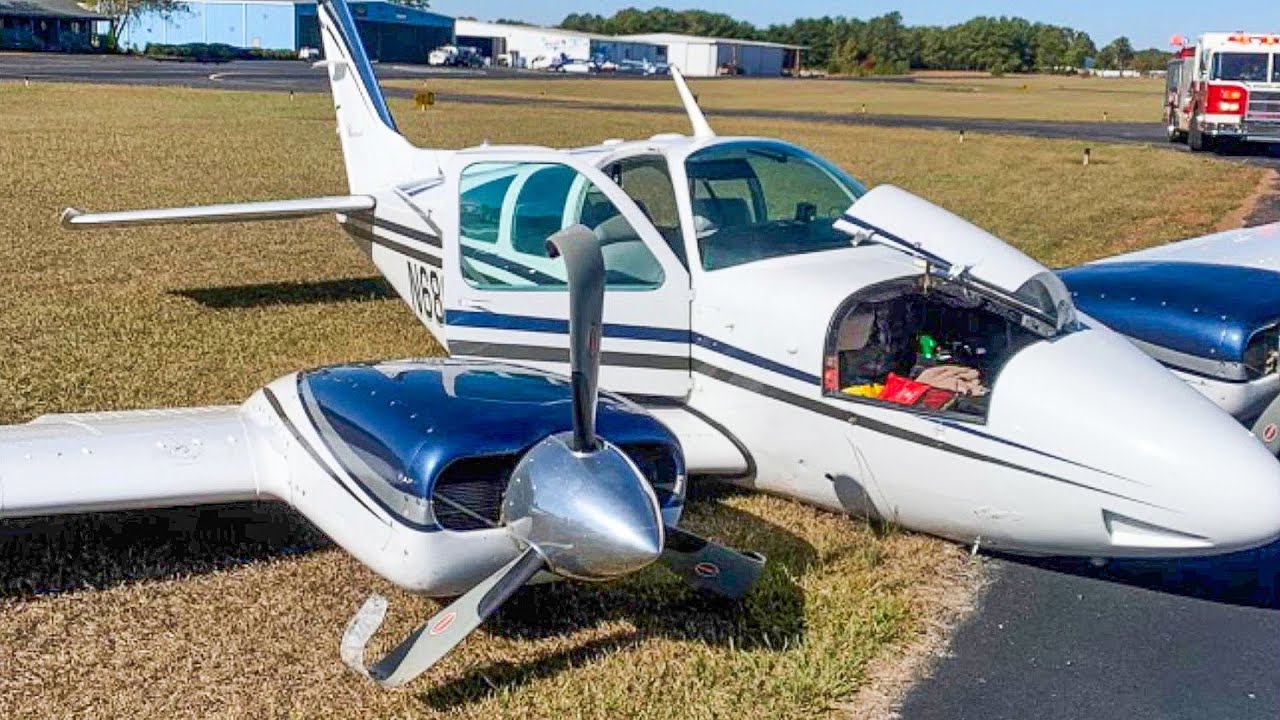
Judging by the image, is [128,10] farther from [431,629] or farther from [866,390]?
[431,629]

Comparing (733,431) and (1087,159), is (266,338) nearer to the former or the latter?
(733,431)

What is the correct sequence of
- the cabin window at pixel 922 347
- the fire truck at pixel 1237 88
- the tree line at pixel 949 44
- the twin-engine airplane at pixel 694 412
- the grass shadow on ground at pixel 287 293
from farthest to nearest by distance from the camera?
1. the tree line at pixel 949 44
2. the fire truck at pixel 1237 88
3. the grass shadow on ground at pixel 287 293
4. the cabin window at pixel 922 347
5. the twin-engine airplane at pixel 694 412

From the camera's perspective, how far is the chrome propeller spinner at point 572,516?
459 cm

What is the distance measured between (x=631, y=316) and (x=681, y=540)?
68.0 inches

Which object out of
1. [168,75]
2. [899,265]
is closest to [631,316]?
[899,265]

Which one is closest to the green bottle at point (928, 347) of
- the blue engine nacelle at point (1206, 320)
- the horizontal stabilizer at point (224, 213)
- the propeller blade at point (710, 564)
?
the propeller blade at point (710, 564)

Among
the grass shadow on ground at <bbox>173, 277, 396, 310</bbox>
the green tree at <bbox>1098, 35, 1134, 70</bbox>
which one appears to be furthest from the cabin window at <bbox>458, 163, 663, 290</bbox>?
the green tree at <bbox>1098, 35, 1134, 70</bbox>

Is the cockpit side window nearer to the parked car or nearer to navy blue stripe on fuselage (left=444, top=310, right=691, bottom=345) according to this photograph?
navy blue stripe on fuselage (left=444, top=310, right=691, bottom=345)

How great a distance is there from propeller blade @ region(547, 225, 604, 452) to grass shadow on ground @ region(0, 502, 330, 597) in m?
2.10

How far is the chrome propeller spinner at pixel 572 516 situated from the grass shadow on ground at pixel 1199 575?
8.90ft

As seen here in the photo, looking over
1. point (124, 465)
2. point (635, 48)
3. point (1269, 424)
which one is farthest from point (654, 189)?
point (635, 48)

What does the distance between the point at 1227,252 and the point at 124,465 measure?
291 inches

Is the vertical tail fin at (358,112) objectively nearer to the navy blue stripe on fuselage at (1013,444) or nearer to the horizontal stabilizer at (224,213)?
the horizontal stabilizer at (224,213)

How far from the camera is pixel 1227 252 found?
924 cm
